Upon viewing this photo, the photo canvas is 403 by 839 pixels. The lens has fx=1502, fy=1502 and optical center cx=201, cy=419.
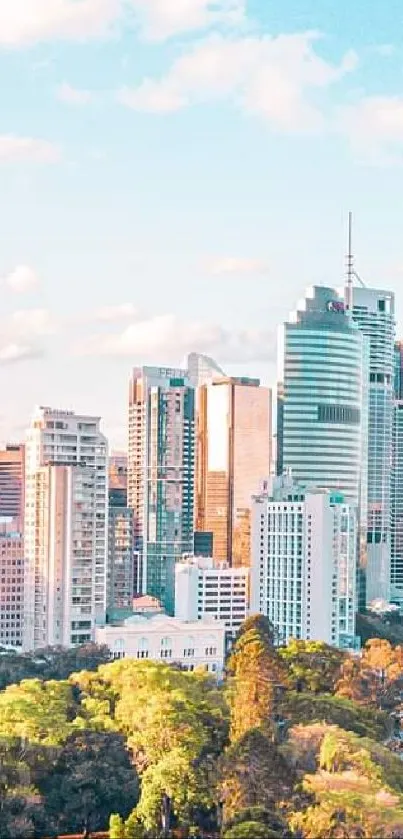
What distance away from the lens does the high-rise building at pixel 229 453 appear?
66500 millimetres

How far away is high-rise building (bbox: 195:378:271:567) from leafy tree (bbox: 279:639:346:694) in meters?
27.5

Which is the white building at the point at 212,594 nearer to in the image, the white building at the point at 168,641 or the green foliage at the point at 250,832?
the white building at the point at 168,641

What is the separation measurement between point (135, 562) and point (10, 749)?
1611 inches

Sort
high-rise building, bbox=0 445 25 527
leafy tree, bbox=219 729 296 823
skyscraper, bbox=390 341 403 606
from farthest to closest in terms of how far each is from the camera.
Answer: skyscraper, bbox=390 341 403 606 → high-rise building, bbox=0 445 25 527 → leafy tree, bbox=219 729 296 823

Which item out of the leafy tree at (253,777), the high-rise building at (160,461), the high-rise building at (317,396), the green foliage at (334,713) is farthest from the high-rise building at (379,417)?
the leafy tree at (253,777)

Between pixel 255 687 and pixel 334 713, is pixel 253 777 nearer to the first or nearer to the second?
pixel 255 687

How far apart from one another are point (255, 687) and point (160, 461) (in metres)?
39.7

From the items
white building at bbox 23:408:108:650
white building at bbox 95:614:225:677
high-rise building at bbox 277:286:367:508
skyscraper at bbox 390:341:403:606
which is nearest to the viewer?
white building at bbox 95:614:225:677

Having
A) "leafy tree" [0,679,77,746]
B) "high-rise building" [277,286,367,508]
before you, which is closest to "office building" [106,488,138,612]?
"high-rise building" [277,286,367,508]

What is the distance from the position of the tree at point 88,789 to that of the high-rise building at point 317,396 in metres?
39.1

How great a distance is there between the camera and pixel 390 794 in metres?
21.1

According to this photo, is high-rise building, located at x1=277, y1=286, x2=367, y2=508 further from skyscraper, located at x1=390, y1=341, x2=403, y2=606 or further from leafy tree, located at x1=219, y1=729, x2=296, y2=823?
leafy tree, located at x1=219, y1=729, x2=296, y2=823

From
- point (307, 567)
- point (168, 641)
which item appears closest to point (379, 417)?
point (307, 567)

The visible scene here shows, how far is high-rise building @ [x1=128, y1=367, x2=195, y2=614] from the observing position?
217 feet
